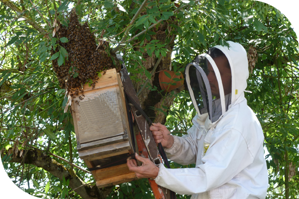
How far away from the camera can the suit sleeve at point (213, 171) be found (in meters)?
2.16

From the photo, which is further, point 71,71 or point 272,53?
point 272,53

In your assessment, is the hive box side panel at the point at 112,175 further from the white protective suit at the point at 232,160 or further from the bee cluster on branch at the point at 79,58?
the bee cluster on branch at the point at 79,58

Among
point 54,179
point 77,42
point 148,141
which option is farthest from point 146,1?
point 54,179

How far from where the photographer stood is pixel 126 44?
2.23m

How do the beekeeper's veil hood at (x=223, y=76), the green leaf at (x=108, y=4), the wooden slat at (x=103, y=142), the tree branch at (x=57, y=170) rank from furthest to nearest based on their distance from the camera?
the tree branch at (x=57, y=170)
the beekeeper's veil hood at (x=223, y=76)
the green leaf at (x=108, y=4)
the wooden slat at (x=103, y=142)

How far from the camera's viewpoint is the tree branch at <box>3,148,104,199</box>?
3.32m

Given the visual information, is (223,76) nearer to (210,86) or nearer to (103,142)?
(210,86)

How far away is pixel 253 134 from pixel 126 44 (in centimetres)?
122

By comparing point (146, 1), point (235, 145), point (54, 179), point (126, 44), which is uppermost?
point (146, 1)

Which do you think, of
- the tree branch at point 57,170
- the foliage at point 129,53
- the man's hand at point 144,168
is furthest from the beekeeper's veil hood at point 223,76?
the tree branch at point 57,170

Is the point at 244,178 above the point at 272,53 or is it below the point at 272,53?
below

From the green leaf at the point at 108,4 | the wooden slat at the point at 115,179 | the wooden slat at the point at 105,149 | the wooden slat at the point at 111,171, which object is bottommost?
the wooden slat at the point at 115,179

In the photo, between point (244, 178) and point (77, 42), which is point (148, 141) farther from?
point (77, 42)

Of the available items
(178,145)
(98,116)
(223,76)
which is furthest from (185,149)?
(98,116)
